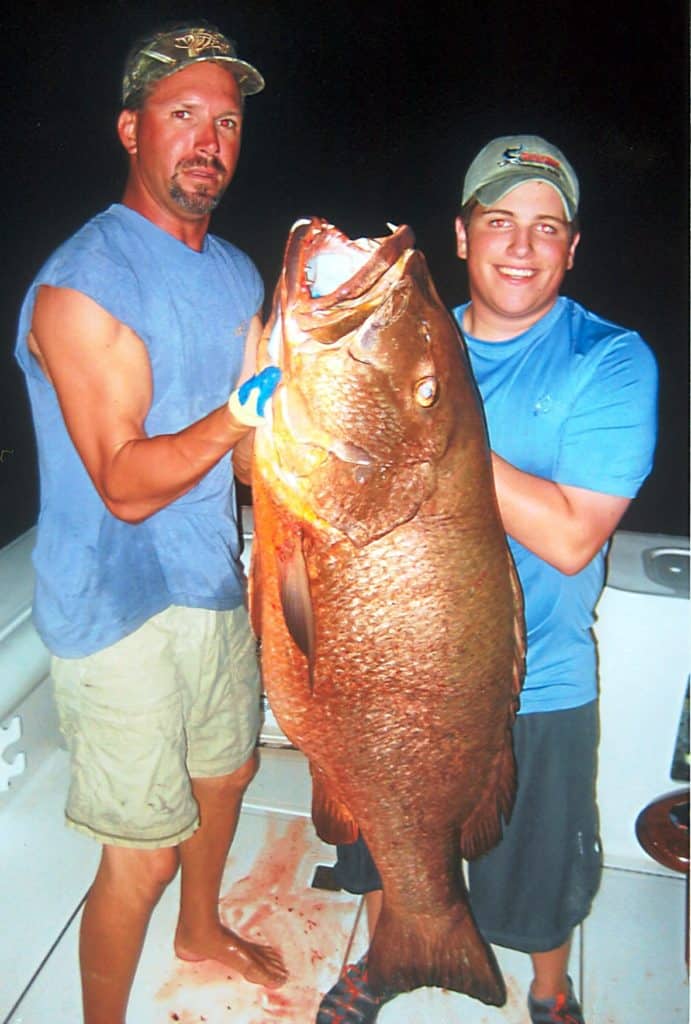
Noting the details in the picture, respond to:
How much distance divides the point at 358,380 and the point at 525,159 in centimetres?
79

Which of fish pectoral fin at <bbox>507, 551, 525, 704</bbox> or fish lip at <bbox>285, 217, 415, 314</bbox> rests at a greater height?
fish lip at <bbox>285, 217, 415, 314</bbox>

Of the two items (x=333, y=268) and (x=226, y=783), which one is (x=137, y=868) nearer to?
(x=226, y=783)

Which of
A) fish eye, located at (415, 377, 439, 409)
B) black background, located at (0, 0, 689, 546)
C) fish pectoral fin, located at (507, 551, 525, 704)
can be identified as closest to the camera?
fish eye, located at (415, 377, 439, 409)

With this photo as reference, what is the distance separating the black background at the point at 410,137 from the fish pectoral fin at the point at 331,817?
4.76 meters

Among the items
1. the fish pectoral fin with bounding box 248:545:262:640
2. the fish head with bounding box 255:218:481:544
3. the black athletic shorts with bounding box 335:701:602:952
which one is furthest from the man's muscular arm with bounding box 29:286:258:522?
the black athletic shorts with bounding box 335:701:602:952

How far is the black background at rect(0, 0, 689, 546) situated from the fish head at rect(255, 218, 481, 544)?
4.45 meters

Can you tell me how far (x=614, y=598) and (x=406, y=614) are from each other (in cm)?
126

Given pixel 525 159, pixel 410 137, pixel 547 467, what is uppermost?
pixel 525 159

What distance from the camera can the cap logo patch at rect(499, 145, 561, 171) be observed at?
168 cm

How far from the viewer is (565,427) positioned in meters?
1.62

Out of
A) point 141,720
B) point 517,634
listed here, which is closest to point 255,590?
point 517,634

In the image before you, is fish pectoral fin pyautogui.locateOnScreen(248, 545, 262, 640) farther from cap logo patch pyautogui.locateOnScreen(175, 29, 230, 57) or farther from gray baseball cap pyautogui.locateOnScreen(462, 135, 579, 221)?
cap logo patch pyautogui.locateOnScreen(175, 29, 230, 57)

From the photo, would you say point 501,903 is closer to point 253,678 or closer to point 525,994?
point 525,994

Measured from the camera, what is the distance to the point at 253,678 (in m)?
2.16
